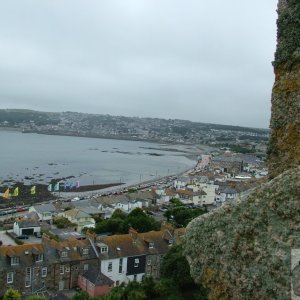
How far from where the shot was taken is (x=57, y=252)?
2275 centimetres

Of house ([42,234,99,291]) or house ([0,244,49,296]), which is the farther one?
house ([42,234,99,291])

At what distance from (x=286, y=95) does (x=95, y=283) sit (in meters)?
19.1

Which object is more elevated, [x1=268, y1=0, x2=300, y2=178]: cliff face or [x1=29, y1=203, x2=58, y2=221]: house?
[x1=268, y1=0, x2=300, y2=178]: cliff face

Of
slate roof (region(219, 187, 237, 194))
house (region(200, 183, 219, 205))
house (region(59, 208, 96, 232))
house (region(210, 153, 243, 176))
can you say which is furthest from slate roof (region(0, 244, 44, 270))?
house (region(210, 153, 243, 176))

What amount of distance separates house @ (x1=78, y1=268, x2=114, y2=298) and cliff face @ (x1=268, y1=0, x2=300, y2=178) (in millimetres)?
18328

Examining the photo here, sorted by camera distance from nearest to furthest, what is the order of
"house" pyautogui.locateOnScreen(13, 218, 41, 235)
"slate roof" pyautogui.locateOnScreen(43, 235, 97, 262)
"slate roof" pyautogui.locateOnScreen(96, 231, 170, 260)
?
"slate roof" pyautogui.locateOnScreen(43, 235, 97, 262), "slate roof" pyautogui.locateOnScreen(96, 231, 170, 260), "house" pyautogui.locateOnScreen(13, 218, 41, 235)

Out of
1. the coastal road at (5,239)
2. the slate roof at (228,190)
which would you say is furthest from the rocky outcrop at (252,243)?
the slate roof at (228,190)

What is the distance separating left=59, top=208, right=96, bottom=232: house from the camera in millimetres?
35656

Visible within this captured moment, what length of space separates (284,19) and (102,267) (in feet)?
70.2

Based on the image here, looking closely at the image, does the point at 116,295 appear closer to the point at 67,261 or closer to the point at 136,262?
the point at 67,261

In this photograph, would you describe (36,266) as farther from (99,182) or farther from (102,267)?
(99,182)

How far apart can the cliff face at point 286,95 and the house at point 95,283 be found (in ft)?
60.1

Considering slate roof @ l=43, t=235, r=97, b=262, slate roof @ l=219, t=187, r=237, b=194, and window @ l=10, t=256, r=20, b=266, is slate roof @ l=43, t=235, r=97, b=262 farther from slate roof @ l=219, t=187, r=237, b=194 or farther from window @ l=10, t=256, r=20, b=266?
slate roof @ l=219, t=187, r=237, b=194

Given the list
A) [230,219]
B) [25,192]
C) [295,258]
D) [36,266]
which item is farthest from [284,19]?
[25,192]
